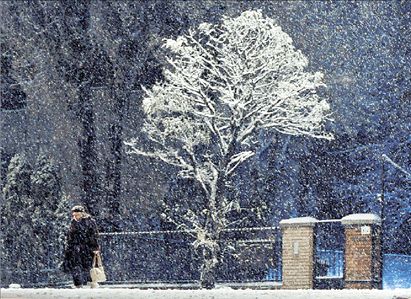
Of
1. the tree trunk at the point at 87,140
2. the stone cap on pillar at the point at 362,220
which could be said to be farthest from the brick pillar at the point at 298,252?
the tree trunk at the point at 87,140

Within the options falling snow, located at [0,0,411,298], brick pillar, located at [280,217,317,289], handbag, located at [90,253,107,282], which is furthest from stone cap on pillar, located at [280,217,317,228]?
falling snow, located at [0,0,411,298]

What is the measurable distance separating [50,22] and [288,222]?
1522 centimetres

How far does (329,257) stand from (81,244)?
12499 millimetres

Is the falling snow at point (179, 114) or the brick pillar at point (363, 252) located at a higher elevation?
the falling snow at point (179, 114)

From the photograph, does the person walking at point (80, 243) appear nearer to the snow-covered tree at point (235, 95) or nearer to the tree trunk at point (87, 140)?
the snow-covered tree at point (235, 95)

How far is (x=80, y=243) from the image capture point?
16141 mm

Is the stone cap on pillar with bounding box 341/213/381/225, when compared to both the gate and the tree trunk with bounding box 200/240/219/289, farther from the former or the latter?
the tree trunk with bounding box 200/240/219/289

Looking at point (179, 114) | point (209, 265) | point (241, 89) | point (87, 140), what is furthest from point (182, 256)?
point (87, 140)

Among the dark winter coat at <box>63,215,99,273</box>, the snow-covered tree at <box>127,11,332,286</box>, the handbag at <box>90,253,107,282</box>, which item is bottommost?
the handbag at <box>90,253,107,282</box>

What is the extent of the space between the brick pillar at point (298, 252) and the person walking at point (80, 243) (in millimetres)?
6518

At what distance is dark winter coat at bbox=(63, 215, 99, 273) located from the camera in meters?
16.2

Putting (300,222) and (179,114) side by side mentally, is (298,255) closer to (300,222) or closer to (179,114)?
(300,222)

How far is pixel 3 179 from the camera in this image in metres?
29.4

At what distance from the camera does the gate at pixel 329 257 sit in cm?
2255
